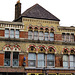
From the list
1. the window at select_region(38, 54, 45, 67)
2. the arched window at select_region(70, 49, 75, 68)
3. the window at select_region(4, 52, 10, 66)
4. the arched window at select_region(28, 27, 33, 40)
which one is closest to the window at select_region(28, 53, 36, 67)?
the window at select_region(38, 54, 45, 67)

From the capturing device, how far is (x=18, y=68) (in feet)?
99.3

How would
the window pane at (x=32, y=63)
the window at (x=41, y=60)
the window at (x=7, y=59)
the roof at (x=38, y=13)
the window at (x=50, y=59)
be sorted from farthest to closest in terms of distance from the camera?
the roof at (x=38, y=13) < the window at (x=50, y=59) < the window at (x=41, y=60) < the window pane at (x=32, y=63) < the window at (x=7, y=59)

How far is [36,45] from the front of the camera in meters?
32.1

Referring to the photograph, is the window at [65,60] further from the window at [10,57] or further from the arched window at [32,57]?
the window at [10,57]

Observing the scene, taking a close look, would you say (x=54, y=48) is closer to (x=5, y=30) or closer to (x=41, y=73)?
(x=41, y=73)

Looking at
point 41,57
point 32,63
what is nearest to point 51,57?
point 41,57

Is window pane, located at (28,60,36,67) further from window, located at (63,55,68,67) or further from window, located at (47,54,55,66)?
window, located at (63,55,68,67)

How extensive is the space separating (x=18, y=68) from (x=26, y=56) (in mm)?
2264

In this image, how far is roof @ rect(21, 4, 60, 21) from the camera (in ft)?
108

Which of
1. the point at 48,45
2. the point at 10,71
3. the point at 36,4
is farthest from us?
the point at 36,4

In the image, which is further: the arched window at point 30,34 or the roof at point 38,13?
the roof at point 38,13

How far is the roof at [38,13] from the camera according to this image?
3281cm

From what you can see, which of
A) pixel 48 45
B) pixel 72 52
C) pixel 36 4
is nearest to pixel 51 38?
pixel 48 45

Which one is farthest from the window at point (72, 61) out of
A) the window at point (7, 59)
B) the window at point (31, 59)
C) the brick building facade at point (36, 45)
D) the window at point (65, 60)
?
the window at point (7, 59)
